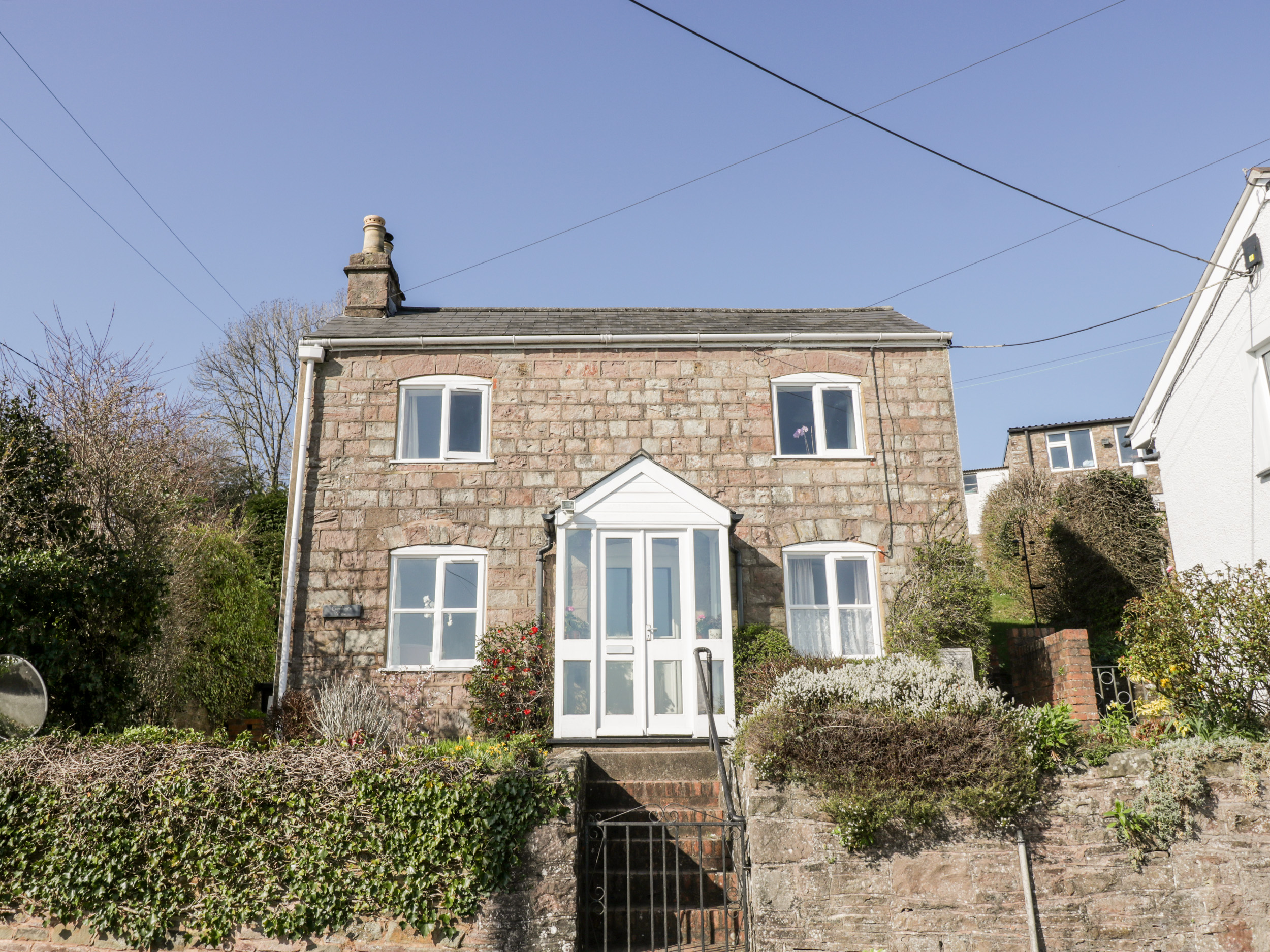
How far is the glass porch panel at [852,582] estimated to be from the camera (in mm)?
11977

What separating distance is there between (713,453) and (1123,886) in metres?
7.27

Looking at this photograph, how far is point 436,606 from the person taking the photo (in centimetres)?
1196

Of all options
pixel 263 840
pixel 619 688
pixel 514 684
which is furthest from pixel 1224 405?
pixel 263 840

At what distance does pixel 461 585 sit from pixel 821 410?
5728 mm

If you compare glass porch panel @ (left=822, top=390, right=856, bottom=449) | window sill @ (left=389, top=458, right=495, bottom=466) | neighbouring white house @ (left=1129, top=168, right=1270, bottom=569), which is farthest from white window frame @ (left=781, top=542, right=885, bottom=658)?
window sill @ (left=389, top=458, right=495, bottom=466)

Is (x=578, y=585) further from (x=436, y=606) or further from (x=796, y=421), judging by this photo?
(x=796, y=421)

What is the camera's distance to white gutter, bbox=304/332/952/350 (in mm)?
A: 12891

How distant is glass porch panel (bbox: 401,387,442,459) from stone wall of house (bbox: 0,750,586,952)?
7.04 metres

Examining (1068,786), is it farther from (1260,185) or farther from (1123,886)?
(1260,185)

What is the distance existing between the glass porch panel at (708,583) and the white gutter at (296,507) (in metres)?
5.52

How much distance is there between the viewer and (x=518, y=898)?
261 inches

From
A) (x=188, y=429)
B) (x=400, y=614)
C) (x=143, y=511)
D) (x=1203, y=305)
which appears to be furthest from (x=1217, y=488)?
(x=188, y=429)

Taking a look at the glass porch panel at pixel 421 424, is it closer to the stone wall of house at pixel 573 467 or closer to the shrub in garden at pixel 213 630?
the stone wall of house at pixel 573 467

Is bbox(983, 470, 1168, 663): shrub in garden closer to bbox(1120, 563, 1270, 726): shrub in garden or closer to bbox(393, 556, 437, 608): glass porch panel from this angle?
bbox(1120, 563, 1270, 726): shrub in garden
